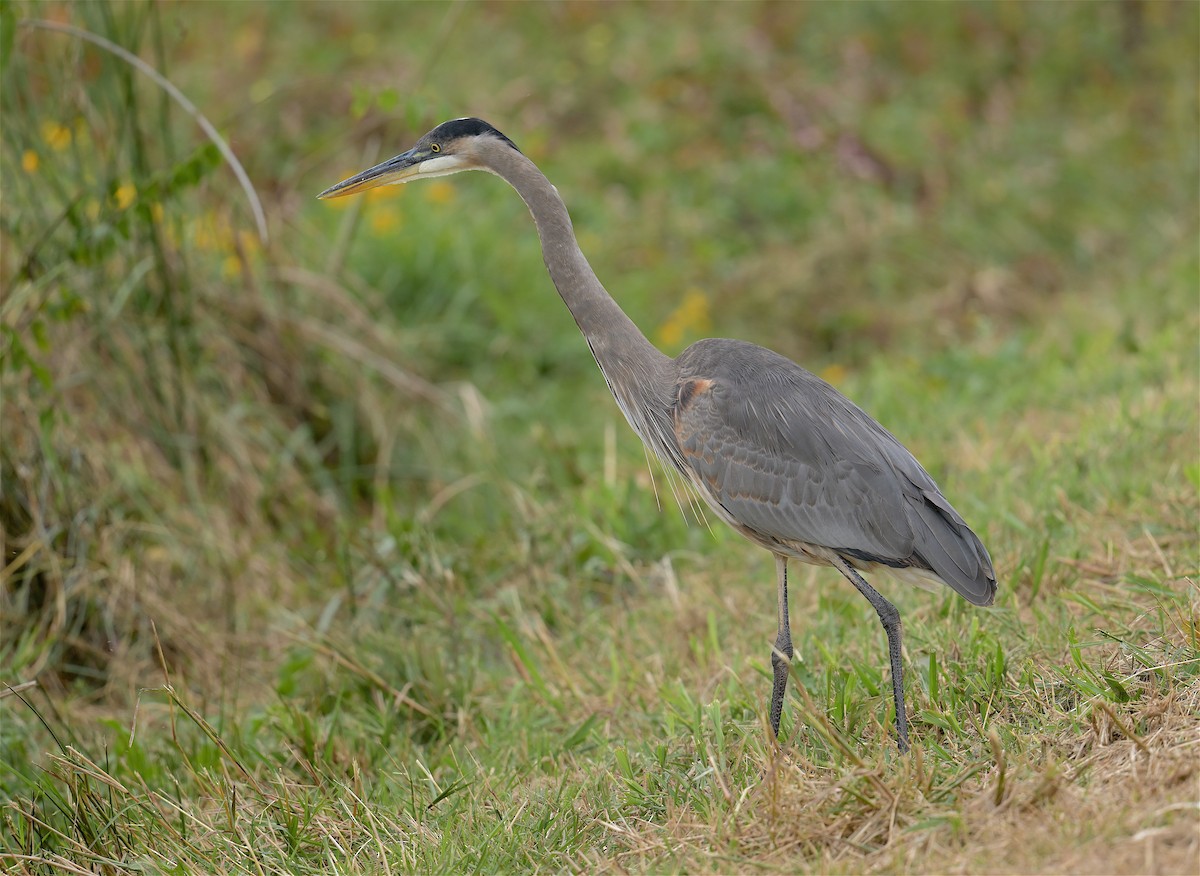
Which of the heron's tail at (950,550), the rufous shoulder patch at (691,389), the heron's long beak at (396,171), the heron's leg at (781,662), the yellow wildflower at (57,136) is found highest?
the yellow wildflower at (57,136)

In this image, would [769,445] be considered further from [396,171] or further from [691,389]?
[396,171]

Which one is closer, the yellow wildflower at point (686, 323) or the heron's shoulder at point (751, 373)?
the heron's shoulder at point (751, 373)

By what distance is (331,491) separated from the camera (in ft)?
19.3

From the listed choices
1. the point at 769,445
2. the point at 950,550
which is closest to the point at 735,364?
the point at 769,445

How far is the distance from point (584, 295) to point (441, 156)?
0.58m

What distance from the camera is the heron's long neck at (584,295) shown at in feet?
12.7

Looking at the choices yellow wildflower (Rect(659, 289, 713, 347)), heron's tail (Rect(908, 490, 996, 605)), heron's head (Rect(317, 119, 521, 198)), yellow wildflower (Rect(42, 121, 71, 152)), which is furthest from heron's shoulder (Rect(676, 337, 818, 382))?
yellow wildflower (Rect(659, 289, 713, 347))

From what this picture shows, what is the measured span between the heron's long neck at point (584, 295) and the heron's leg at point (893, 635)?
29.6 inches

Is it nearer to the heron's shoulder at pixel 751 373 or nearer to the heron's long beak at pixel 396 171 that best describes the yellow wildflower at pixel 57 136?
the heron's long beak at pixel 396 171

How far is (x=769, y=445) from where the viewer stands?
371 centimetres

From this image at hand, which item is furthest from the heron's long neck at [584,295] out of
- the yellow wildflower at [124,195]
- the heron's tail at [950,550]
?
the yellow wildflower at [124,195]

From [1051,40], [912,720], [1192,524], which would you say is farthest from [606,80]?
[912,720]

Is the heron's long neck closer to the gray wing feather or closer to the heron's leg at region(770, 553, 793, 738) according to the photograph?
the gray wing feather

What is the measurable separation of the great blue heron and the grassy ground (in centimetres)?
30
